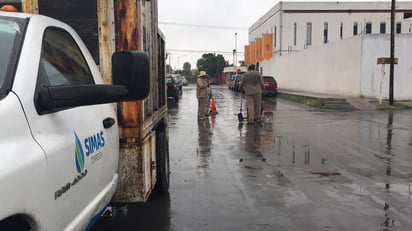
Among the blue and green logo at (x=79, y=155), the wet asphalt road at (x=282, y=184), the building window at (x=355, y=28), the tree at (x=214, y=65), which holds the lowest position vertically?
the wet asphalt road at (x=282, y=184)

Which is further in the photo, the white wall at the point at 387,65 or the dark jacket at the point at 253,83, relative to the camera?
the white wall at the point at 387,65

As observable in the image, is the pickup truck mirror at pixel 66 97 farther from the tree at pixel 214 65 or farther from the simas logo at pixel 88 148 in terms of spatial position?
the tree at pixel 214 65

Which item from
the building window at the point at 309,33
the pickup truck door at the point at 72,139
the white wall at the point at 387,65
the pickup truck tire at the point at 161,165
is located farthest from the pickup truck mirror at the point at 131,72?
the building window at the point at 309,33

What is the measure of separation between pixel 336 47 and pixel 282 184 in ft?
81.6

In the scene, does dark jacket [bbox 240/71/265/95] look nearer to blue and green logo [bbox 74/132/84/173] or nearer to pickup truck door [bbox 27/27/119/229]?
pickup truck door [bbox 27/27/119/229]

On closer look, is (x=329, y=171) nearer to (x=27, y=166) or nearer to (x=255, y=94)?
(x=27, y=166)

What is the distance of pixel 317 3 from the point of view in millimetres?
54531

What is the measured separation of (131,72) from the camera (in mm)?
2564

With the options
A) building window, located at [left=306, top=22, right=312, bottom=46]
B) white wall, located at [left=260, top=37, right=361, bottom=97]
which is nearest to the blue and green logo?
white wall, located at [left=260, top=37, right=361, bottom=97]

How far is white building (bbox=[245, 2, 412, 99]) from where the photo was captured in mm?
25031

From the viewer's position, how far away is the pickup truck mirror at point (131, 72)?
8.42 feet

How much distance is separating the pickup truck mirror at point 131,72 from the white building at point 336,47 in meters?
23.8

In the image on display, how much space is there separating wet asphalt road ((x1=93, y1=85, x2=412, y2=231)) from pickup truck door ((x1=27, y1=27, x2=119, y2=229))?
3.74 feet

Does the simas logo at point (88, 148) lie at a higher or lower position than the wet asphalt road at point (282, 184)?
higher
